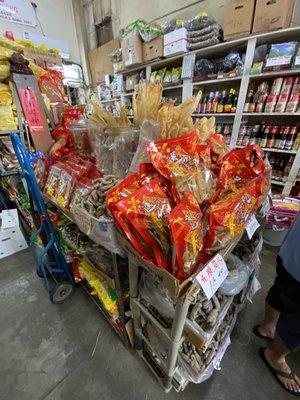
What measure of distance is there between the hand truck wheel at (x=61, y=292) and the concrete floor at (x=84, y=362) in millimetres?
48

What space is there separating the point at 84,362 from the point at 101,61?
466 cm

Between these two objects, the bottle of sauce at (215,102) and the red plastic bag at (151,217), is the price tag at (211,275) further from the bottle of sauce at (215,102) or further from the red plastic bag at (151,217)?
the bottle of sauce at (215,102)

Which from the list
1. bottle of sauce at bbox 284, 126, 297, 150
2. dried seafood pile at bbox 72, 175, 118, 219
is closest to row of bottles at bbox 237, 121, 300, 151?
bottle of sauce at bbox 284, 126, 297, 150

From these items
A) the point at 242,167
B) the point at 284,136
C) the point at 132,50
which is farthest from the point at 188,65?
the point at 242,167

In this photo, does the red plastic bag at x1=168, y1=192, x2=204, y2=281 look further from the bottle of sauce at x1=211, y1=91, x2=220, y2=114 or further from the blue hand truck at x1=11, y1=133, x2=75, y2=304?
the bottle of sauce at x1=211, y1=91, x2=220, y2=114

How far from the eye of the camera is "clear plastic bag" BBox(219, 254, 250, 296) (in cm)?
79

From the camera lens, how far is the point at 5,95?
1545 millimetres

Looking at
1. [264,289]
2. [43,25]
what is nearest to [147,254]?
[264,289]

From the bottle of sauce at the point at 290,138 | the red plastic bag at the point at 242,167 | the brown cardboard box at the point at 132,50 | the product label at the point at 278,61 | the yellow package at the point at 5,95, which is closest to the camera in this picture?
the red plastic bag at the point at 242,167

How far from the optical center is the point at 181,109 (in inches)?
33.4

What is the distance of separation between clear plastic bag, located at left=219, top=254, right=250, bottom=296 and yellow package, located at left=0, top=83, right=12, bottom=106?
6.44ft

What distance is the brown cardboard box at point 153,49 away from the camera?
243 centimetres

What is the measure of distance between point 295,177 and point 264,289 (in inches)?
47.0

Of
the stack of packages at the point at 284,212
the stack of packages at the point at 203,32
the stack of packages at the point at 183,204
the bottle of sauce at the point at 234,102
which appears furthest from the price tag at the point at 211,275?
the stack of packages at the point at 203,32
